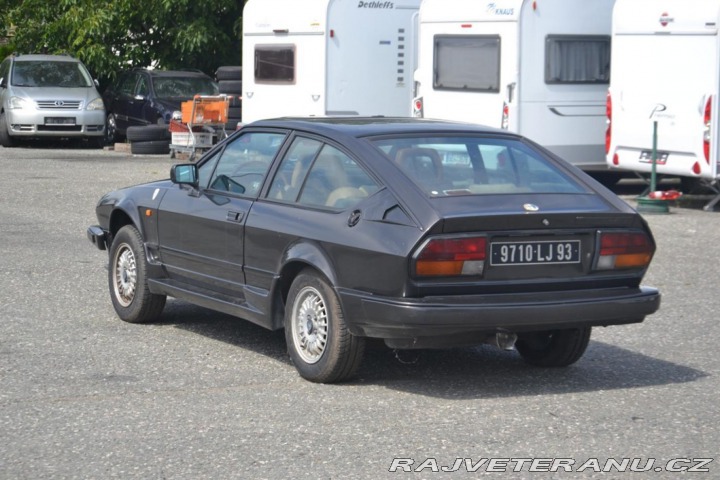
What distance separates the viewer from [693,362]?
8008 mm

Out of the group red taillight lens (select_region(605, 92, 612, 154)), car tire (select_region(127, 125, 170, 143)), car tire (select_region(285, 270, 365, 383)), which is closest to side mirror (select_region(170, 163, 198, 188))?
car tire (select_region(285, 270, 365, 383))

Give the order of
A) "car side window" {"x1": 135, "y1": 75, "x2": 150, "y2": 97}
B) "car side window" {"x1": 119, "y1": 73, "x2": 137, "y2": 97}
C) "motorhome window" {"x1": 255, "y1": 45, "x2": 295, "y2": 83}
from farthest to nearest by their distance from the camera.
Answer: "car side window" {"x1": 119, "y1": 73, "x2": 137, "y2": 97}
"car side window" {"x1": 135, "y1": 75, "x2": 150, "y2": 97}
"motorhome window" {"x1": 255, "y1": 45, "x2": 295, "y2": 83}

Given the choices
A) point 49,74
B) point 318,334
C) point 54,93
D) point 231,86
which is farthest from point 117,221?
point 49,74

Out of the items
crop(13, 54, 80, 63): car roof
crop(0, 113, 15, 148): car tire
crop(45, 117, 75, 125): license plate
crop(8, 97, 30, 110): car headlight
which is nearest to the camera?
crop(8, 97, 30, 110): car headlight

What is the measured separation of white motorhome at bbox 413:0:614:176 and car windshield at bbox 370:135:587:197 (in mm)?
10141

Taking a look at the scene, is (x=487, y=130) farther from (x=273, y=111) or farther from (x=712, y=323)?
(x=273, y=111)

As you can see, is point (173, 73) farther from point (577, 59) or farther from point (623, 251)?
point (623, 251)

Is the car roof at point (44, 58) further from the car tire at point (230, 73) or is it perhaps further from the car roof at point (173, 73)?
the car tire at point (230, 73)

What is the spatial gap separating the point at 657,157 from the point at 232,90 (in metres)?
10.4

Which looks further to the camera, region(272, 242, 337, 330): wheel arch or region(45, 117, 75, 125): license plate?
region(45, 117, 75, 125): license plate

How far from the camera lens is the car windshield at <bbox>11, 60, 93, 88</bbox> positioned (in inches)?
1061

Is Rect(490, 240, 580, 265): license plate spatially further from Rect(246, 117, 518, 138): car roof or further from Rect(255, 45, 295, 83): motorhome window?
Rect(255, 45, 295, 83): motorhome window

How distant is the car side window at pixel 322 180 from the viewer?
727 cm

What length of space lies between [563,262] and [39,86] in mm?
21362
